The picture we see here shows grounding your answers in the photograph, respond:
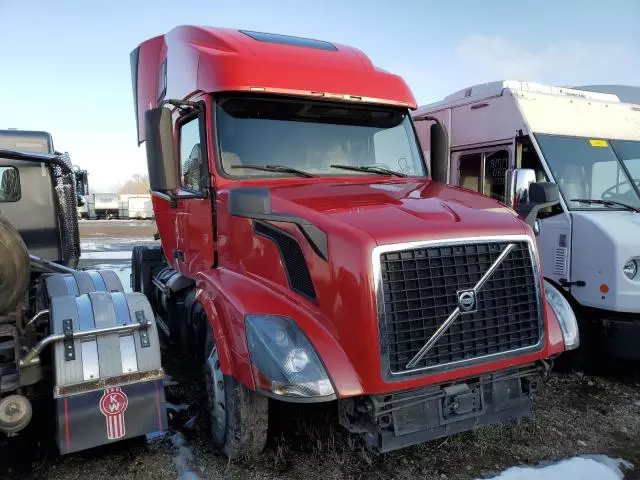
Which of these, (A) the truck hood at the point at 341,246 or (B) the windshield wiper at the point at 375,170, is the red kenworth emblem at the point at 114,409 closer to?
(A) the truck hood at the point at 341,246

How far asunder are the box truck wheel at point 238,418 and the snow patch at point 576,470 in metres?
1.52

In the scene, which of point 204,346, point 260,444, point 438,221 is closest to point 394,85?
point 438,221

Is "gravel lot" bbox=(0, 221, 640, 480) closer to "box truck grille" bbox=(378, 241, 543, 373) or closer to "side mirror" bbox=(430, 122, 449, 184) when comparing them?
"box truck grille" bbox=(378, 241, 543, 373)

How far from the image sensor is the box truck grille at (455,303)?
2.76 metres

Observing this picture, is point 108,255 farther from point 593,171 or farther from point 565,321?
point 565,321

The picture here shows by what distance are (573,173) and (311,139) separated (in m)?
3.22

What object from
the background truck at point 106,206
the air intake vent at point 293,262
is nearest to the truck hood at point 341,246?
the air intake vent at point 293,262

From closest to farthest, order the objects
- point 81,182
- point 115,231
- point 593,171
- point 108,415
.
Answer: point 108,415, point 593,171, point 81,182, point 115,231

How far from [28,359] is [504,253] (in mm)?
2837

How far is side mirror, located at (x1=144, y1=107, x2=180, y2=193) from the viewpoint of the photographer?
3.54m

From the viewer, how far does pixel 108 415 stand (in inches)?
118

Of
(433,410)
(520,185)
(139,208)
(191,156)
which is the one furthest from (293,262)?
(139,208)

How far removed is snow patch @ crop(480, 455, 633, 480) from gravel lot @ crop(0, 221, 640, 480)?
70 millimetres

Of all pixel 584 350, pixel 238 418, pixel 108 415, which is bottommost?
pixel 584 350
